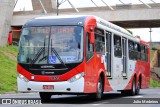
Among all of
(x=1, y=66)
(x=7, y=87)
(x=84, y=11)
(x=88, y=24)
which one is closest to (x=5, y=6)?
(x=84, y=11)

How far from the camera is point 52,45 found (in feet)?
57.8

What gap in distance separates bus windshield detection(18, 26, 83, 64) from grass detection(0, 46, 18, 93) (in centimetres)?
1291

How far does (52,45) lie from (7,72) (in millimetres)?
20583

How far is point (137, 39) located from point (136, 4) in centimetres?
2889

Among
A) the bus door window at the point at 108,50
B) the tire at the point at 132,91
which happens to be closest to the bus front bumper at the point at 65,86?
the bus door window at the point at 108,50

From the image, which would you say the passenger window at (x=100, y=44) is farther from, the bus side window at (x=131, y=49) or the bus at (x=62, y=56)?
the bus side window at (x=131, y=49)

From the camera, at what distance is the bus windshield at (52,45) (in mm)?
17438

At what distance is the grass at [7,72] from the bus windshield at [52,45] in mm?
12913

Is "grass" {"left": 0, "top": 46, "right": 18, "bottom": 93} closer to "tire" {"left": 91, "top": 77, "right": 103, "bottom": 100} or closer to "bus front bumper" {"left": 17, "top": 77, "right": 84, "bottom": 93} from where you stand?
"tire" {"left": 91, "top": 77, "right": 103, "bottom": 100}

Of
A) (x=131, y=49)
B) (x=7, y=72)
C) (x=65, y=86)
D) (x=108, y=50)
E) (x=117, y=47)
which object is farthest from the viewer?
(x=7, y=72)

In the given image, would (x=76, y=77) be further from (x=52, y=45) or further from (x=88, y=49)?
(x=52, y=45)

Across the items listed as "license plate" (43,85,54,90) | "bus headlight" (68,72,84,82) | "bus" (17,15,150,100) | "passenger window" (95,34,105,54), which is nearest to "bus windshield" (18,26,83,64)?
"bus" (17,15,150,100)

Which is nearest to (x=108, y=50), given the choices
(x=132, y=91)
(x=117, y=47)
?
(x=117, y=47)

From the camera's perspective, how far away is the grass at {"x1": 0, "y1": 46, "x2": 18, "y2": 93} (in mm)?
32284
